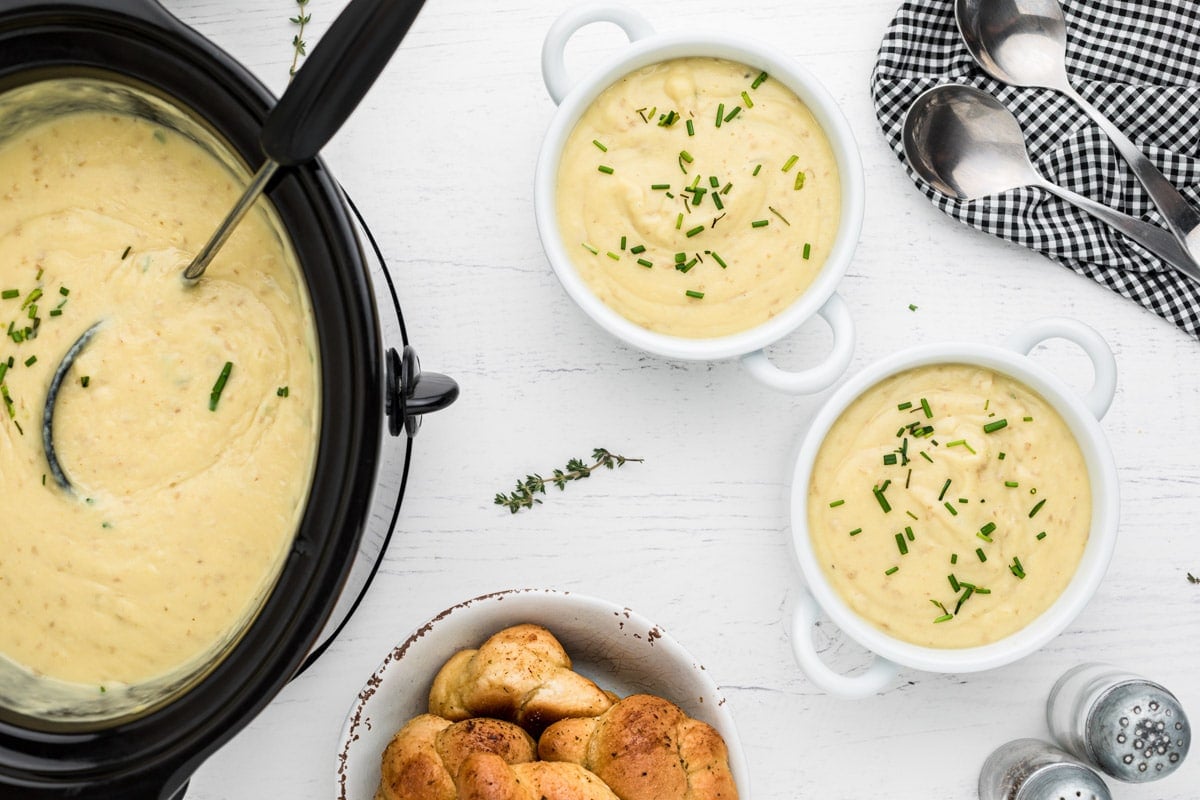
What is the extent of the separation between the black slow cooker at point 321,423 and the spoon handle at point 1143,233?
118cm


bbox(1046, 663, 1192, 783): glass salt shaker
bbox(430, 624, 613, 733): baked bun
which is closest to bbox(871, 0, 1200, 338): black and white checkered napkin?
bbox(1046, 663, 1192, 783): glass salt shaker

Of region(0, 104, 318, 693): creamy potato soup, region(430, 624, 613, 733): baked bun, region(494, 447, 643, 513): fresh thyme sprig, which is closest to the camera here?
region(0, 104, 318, 693): creamy potato soup

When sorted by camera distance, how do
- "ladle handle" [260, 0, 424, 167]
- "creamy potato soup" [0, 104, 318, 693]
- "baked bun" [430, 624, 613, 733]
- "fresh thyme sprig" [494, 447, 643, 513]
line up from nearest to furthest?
1. "ladle handle" [260, 0, 424, 167]
2. "creamy potato soup" [0, 104, 318, 693]
3. "baked bun" [430, 624, 613, 733]
4. "fresh thyme sprig" [494, 447, 643, 513]

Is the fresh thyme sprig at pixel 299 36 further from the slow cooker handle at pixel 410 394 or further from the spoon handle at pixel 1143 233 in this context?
the spoon handle at pixel 1143 233

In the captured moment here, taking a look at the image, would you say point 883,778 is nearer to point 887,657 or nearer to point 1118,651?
point 887,657

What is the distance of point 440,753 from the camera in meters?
A: 1.51

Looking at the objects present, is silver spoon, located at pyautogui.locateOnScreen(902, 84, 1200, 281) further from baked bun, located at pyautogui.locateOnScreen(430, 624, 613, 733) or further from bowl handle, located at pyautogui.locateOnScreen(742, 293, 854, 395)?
baked bun, located at pyautogui.locateOnScreen(430, 624, 613, 733)

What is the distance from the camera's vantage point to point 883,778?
183cm

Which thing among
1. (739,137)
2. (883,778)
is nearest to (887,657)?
(883,778)

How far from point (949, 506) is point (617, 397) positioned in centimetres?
54

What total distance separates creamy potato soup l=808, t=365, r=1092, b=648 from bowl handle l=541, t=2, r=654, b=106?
0.64 m

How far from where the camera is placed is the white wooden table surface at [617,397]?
1779mm

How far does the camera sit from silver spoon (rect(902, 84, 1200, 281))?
178 centimetres

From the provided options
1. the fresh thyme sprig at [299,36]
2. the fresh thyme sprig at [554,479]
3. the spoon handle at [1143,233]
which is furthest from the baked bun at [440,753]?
the spoon handle at [1143,233]
